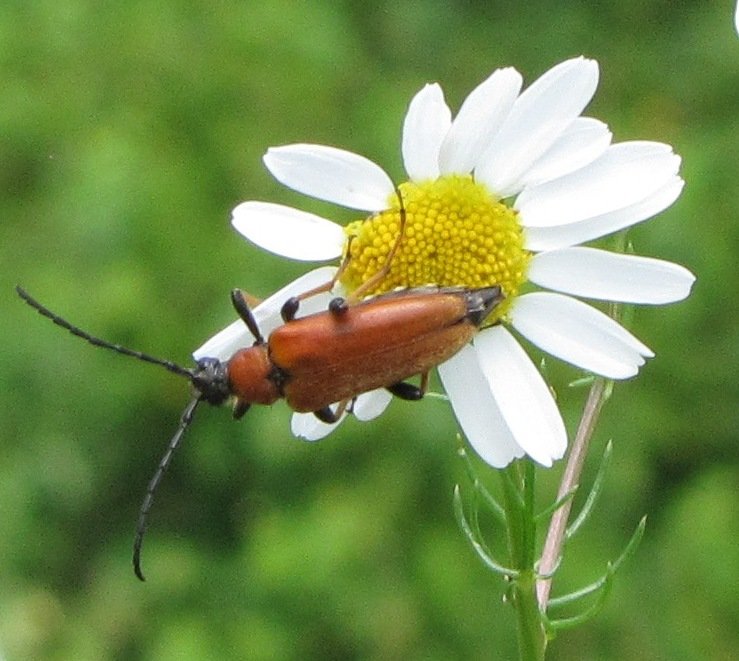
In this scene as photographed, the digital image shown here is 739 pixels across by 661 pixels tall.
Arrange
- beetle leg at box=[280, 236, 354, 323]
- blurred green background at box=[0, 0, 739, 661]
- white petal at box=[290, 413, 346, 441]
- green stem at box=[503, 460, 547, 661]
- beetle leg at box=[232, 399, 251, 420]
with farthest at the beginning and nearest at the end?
blurred green background at box=[0, 0, 739, 661] < beetle leg at box=[232, 399, 251, 420] < white petal at box=[290, 413, 346, 441] < beetle leg at box=[280, 236, 354, 323] < green stem at box=[503, 460, 547, 661]

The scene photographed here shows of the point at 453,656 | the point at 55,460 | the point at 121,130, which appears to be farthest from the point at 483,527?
the point at 121,130

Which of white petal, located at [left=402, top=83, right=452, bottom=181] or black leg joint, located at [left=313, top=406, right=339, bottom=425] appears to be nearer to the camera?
white petal, located at [left=402, top=83, right=452, bottom=181]

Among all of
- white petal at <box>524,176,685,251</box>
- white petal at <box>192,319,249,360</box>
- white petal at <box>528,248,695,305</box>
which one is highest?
white petal at <box>524,176,685,251</box>

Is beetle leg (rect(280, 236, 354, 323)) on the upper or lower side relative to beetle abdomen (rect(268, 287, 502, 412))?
upper

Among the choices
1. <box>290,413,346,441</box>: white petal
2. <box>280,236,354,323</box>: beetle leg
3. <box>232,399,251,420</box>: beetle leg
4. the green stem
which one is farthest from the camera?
<box>232,399,251,420</box>: beetle leg

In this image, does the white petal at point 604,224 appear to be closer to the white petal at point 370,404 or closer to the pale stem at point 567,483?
the pale stem at point 567,483

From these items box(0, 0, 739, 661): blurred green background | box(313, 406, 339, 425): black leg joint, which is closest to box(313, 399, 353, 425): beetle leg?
box(313, 406, 339, 425): black leg joint

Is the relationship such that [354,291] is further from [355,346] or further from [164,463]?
[164,463]

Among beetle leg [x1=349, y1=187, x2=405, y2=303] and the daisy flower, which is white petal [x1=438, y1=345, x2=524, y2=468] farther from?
beetle leg [x1=349, y1=187, x2=405, y2=303]
